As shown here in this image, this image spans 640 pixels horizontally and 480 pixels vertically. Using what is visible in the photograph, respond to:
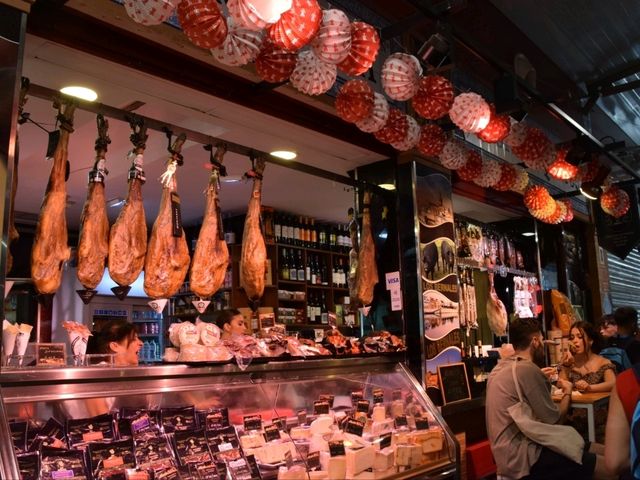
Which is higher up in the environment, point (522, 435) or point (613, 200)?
point (613, 200)

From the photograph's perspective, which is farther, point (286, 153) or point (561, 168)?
point (561, 168)

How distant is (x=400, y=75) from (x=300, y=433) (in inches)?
93.4

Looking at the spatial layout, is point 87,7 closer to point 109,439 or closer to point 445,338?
point 109,439

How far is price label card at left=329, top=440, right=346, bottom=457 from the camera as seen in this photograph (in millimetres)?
3002

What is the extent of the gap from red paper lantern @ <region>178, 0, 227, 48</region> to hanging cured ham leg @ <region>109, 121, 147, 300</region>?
727 mm

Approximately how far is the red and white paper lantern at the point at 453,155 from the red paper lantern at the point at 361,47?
5.93 feet

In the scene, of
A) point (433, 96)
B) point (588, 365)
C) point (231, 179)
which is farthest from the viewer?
point (231, 179)

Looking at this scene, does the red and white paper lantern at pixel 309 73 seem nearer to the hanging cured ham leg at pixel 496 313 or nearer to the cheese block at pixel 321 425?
the cheese block at pixel 321 425

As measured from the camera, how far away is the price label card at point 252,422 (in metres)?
3.04

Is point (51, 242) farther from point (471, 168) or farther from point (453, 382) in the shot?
point (471, 168)

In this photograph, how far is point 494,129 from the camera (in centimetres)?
473

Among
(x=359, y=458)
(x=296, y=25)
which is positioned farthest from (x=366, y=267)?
(x=296, y=25)

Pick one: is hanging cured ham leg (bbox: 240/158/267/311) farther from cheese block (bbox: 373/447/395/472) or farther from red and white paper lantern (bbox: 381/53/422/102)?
cheese block (bbox: 373/447/395/472)

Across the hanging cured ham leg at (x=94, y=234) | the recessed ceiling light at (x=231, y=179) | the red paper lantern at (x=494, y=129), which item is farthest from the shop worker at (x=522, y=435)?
the recessed ceiling light at (x=231, y=179)
